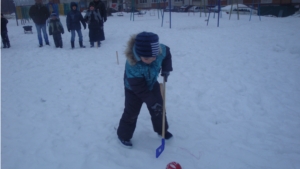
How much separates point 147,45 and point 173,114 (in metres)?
1.83

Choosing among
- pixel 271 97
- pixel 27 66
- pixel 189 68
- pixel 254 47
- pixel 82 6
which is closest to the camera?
pixel 271 97

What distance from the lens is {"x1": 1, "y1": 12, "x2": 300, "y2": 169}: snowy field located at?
9.57ft

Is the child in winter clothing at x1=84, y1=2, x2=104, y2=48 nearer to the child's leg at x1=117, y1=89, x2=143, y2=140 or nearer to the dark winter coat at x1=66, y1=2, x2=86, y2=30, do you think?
the dark winter coat at x1=66, y1=2, x2=86, y2=30

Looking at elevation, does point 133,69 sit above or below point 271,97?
above

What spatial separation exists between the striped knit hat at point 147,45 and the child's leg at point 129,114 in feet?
2.02

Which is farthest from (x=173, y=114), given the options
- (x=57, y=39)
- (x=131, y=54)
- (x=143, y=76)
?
(x=57, y=39)

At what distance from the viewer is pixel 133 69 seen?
2648mm

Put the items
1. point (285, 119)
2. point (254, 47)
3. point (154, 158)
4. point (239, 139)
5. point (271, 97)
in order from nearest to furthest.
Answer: point (154, 158) → point (239, 139) → point (285, 119) → point (271, 97) → point (254, 47)

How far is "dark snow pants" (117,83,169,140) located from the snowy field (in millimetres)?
224

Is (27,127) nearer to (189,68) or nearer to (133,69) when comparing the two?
(133,69)

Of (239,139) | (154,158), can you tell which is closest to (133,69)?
(154,158)

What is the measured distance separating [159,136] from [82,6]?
3867 centimetres

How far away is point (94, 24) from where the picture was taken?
29.1 ft

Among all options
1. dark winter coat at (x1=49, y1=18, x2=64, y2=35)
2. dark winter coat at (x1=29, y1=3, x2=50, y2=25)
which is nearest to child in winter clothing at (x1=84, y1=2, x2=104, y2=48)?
dark winter coat at (x1=49, y1=18, x2=64, y2=35)
